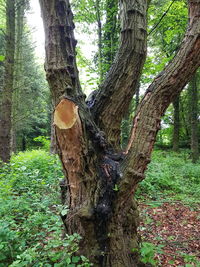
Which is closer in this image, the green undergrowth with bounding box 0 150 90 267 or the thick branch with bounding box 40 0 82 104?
the green undergrowth with bounding box 0 150 90 267

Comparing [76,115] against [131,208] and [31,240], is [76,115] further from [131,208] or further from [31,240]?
[31,240]

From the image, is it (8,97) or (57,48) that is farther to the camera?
(8,97)

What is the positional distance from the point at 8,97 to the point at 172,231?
210 inches

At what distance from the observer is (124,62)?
2100 mm

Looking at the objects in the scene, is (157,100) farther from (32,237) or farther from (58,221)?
(32,237)

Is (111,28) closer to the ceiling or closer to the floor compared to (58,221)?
closer to the ceiling

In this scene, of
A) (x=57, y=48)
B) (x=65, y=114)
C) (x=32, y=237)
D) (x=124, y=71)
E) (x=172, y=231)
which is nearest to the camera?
(x=65, y=114)

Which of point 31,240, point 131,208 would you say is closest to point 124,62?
point 131,208

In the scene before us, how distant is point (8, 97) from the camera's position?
18.3 feet

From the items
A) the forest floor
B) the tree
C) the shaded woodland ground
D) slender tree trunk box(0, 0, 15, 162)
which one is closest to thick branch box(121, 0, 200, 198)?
the tree

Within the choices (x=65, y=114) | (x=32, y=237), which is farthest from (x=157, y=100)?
(x=32, y=237)

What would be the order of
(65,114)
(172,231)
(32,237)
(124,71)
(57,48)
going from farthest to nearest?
(172,231) → (32,237) → (124,71) → (57,48) → (65,114)

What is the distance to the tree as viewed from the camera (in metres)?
1.81

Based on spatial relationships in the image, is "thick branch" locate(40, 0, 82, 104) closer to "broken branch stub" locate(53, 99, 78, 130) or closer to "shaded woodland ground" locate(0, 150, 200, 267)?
"broken branch stub" locate(53, 99, 78, 130)
